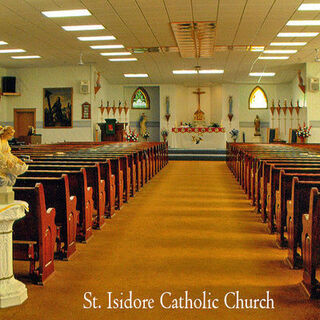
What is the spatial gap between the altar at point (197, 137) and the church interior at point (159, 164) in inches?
2.4

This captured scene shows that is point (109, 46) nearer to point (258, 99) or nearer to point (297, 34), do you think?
point (297, 34)

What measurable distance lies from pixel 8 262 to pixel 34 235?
1.46ft

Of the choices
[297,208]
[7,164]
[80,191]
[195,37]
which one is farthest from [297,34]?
[7,164]

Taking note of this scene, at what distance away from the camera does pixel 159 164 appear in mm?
10773

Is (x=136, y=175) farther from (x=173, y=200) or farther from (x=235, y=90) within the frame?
(x=235, y=90)

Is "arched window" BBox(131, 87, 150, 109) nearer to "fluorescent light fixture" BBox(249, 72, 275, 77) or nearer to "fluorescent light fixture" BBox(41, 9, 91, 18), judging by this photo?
"fluorescent light fixture" BBox(249, 72, 275, 77)

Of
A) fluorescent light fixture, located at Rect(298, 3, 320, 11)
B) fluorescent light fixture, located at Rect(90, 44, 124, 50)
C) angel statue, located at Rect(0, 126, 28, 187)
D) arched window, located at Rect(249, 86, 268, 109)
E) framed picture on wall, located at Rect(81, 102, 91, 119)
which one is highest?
fluorescent light fixture, located at Rect(90, 44, 124, 50)

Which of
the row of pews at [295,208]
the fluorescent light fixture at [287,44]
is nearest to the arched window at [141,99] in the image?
the fluorescent light fixture at [287,44]

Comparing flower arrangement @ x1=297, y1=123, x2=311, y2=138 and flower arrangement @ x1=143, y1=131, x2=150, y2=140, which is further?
flower arrangement @ x1=143, y1=131, x2=150, y2=140

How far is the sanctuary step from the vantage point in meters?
14.5

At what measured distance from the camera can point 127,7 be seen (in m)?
8.35

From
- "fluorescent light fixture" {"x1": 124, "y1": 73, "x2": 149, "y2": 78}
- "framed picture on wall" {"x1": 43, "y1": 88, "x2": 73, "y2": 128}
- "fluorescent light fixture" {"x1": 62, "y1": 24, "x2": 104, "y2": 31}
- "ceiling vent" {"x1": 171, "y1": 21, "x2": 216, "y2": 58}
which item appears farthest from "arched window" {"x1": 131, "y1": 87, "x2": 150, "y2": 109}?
"fluorescent light fixture" {"x1": 62, "y1": 24, "x2": 104, "y2": 31}

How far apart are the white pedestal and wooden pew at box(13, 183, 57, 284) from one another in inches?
12.6

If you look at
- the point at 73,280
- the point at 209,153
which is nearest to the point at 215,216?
the point at 73,280
